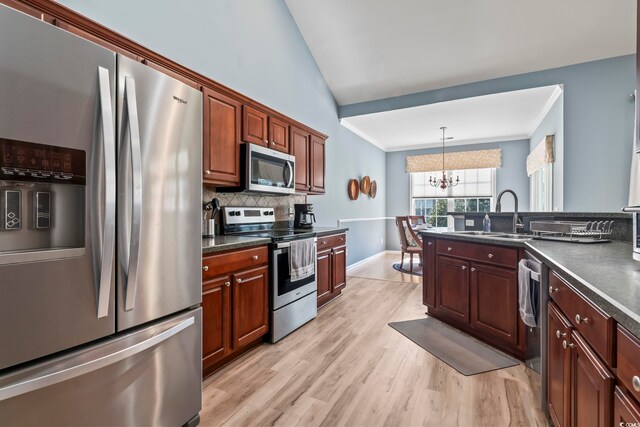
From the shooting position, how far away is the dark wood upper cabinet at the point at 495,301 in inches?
90.5

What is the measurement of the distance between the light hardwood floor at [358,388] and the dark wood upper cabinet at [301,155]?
5.60 feet

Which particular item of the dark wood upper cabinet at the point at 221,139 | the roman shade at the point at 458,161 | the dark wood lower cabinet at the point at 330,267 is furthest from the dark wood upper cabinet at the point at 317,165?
the roman shade at the point at 458,161

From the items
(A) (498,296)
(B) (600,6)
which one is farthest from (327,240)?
(B) (600,6)

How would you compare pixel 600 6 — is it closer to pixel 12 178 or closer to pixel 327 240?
pixel 327 240

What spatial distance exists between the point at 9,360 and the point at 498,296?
279cm

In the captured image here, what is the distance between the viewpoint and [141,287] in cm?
132

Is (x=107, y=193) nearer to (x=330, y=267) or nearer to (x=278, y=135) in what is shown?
(x=278, y=135)

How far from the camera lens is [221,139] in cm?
253

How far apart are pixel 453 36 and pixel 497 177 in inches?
165

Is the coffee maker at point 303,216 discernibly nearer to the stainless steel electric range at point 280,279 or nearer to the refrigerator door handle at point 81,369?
the stainless steel electric range at point 280,279

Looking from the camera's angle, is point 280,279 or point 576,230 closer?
point 576,230

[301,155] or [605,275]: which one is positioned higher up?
[301,155]

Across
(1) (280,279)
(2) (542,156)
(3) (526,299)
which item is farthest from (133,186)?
(2) (542,156)

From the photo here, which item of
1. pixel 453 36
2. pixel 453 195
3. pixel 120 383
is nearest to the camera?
pixel 120 383
